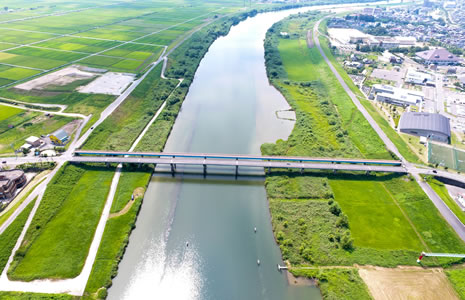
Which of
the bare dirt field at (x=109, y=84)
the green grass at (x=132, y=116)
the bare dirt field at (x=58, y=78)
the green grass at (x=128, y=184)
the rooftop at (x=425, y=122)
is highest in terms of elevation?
the bare dirt field at (x=58, y=78)

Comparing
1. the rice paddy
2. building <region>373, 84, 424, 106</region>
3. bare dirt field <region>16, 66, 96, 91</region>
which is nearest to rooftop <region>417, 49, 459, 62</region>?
building <region>373, 84, 424, 106</region>

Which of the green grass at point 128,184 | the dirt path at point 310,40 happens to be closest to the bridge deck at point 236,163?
the green grass at point 128,184

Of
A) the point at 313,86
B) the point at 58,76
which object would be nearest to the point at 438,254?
the point at 313,86

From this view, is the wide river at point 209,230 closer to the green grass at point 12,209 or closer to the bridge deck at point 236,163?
the bridge deck at point 236,163

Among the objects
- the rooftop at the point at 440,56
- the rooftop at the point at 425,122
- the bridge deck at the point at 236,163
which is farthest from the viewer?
the rooftop at the point at 440,56

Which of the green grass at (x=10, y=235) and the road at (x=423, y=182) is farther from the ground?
the green grass at (x=10, y=235)

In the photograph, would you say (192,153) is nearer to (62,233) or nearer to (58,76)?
(62,233)

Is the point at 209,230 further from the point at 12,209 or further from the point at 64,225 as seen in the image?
the point at 12,209
